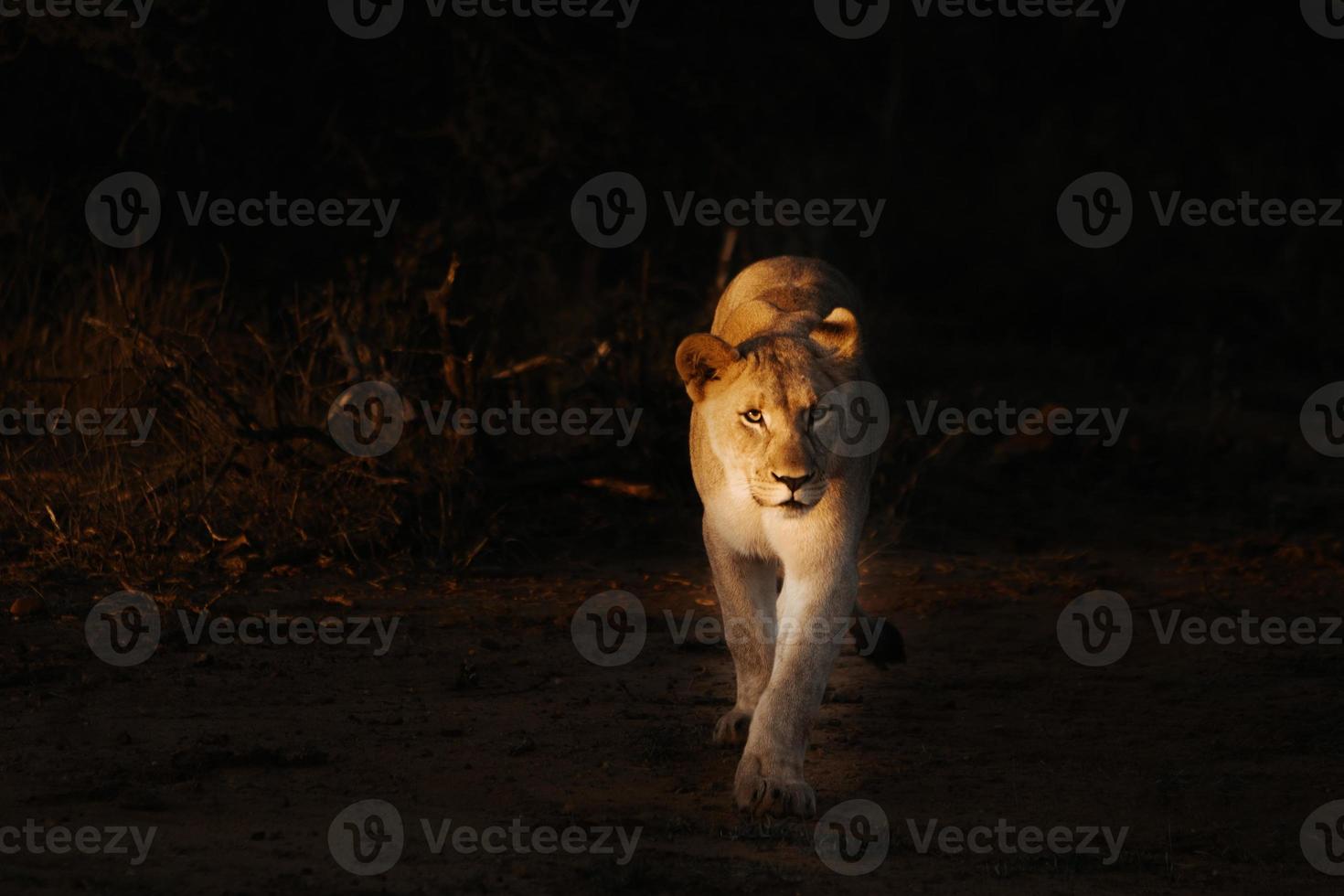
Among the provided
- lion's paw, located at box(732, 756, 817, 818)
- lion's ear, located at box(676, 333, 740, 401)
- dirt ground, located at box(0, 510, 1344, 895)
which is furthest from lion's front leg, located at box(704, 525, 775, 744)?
lion's paw, located at box(732, 756, 817, 818)

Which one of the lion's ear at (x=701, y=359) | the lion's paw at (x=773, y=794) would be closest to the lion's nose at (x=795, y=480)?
the lion's ear at (x=701, y=359)

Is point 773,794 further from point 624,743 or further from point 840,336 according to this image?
point 840,336

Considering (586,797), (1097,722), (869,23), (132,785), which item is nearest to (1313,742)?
(1097,722)

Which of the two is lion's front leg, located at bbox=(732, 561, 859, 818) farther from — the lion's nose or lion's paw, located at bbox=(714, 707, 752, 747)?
lion's paw, located at bbox=(714, 707, 752, 747)

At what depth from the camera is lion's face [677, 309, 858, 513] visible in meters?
5.33

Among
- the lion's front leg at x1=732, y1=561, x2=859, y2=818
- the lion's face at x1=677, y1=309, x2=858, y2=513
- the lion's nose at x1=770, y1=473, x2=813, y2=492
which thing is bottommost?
the lion's front leg at x1=732, y1=561, x2=859, y2=818

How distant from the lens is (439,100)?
10.5 metres

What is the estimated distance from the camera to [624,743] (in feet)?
19.3

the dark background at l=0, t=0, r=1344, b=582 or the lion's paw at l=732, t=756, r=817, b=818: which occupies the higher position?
the dark background at l=0, t=0, r=1344, b=582

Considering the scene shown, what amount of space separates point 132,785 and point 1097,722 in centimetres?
321

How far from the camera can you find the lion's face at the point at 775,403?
533 cm

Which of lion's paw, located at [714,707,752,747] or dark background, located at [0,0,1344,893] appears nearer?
dark background, located at [0,0,1344,893]

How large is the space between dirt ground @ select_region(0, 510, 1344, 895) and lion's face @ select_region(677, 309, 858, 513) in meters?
0.92

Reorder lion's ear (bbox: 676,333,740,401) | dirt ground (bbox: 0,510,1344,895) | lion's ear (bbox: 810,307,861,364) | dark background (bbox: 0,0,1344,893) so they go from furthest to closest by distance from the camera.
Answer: lion's ear (bbox: 810,307,861,364) → lion's ear (bbox: 676,333,740,401) → dark background (bbox: 0,0,1344,893) → dirt ground (bbox: 0,510,1344,895)
